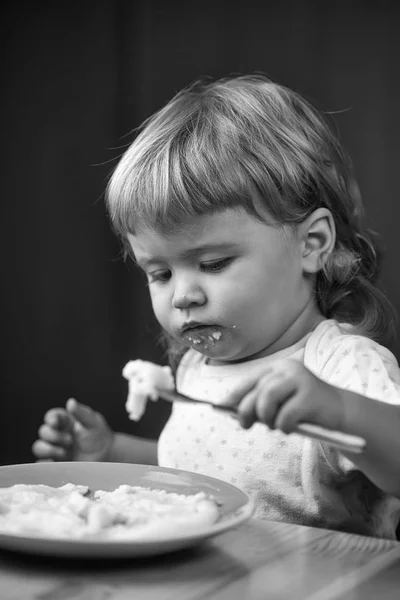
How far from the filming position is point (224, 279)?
1.21 meters

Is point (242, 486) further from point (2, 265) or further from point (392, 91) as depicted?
point (2, 265)

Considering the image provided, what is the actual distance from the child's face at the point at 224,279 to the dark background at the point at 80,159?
114 centimetres

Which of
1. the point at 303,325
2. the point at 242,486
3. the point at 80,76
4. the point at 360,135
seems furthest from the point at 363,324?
the point at 80,76

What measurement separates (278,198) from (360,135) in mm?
987

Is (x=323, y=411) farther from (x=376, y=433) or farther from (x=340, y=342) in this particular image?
(x=340, y=342)

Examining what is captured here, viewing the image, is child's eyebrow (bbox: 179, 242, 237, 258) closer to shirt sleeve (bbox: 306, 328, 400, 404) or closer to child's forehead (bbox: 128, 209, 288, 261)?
child's forehead (bbox: 128, 209, 288, 261)

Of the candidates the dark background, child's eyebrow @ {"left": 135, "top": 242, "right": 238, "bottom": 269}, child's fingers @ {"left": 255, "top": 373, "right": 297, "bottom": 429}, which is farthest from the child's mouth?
the dark background

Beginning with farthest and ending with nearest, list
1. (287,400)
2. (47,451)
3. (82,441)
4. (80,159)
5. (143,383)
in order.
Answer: (80,159) < (82,441) < (47,451) < (143,383) < (287,400)

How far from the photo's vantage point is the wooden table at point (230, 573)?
0.70 metres

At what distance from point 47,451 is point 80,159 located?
1302mm

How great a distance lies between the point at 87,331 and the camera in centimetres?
257

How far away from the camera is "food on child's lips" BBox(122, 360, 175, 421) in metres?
1.00

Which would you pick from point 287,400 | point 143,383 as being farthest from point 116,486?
point 287,400

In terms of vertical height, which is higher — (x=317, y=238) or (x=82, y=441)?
(x=317, y=238)
